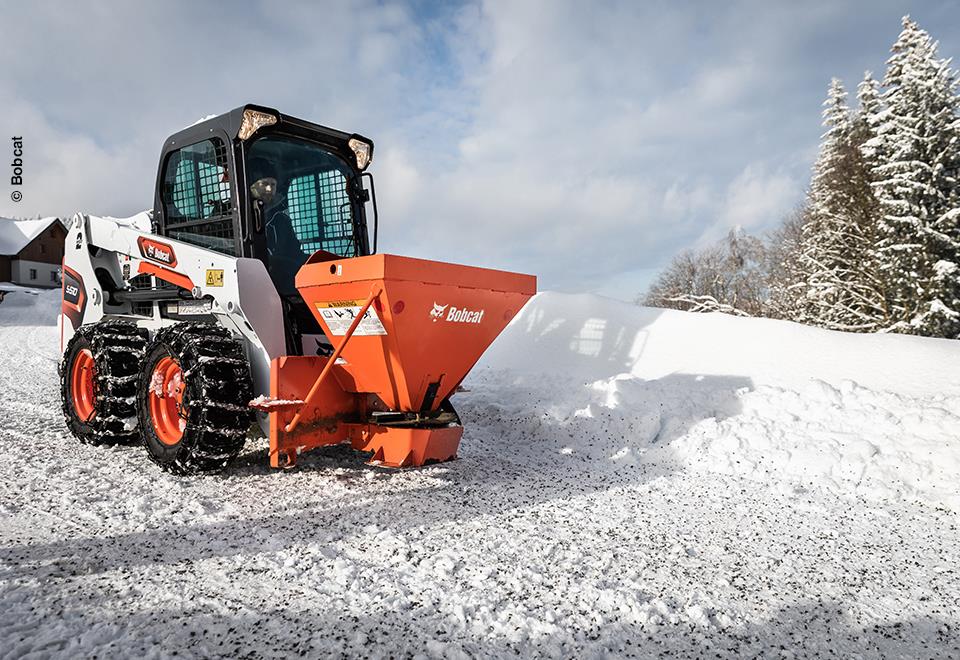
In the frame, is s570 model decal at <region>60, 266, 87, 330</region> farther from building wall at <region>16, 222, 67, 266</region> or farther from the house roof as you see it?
the house roof

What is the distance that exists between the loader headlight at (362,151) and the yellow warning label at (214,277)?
1840mm

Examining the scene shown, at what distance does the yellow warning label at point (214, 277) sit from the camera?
4.40 meters

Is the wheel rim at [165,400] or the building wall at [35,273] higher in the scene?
the building wall at [35,273]

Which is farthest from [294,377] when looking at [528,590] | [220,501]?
[528,590]

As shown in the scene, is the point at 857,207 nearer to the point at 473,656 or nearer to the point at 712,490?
the point at 712,490

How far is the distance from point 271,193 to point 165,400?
1884 mm

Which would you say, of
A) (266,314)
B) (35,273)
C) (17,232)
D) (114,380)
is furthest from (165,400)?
(17,232)

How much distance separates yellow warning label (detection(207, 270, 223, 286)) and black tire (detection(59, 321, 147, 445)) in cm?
91

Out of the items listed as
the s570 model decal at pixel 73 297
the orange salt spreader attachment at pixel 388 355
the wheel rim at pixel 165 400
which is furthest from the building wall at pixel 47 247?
the orange salt spreader attachment at pixel 388 355

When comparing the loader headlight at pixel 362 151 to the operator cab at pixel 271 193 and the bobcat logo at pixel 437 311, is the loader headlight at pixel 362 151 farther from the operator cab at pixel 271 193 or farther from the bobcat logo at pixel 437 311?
the bobcat logo at pixel 437 311

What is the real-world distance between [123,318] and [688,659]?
18.3 ft

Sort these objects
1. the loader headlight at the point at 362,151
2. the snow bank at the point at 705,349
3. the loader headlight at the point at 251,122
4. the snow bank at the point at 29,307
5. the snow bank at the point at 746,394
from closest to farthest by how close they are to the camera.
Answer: the loader headlight at the point at 251,122, the snow bank at the point at 746,394, the loader headlight at the point at 362,151, the snow bank at the point at 705,349, the snow bank at the point at 29,307

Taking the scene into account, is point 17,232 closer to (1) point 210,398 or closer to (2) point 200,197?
(2) point 200,197

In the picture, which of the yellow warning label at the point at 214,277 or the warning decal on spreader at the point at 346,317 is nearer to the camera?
the warning decal on spreader at the point at 346,317
